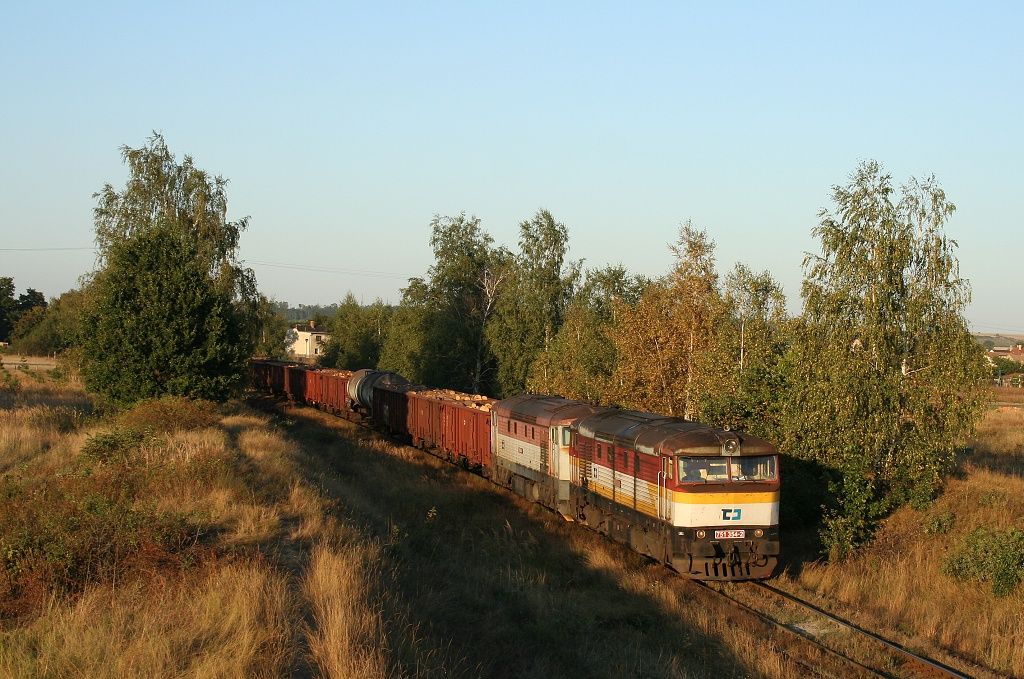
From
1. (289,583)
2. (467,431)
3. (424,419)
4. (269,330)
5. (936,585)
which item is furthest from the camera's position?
(269,330)

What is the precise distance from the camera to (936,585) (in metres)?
17.6

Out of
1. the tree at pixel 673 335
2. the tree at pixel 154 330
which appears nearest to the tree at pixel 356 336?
the tree at pixel 154 330

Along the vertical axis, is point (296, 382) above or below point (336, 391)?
above

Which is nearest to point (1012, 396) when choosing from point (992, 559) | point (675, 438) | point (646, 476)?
point (992, 559)

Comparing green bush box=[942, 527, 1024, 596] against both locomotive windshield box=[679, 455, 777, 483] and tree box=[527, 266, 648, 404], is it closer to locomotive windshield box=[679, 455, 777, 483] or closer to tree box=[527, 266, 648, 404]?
locomotive windshield box=[679, 455, 777, 483]

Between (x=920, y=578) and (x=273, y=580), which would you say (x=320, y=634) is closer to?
(x=273, y=580)

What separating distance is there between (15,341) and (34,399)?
54788 mm

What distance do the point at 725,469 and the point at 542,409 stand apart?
8305mm

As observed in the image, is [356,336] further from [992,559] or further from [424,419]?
[992,559]

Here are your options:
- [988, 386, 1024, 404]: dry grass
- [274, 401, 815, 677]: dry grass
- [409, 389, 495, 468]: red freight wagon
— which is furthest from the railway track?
[988, 386, 1024, 404]: dry grass

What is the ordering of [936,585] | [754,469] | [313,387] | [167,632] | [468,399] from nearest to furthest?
[167,632] < [754,469] < [936,585] < [468,399] < [313,387]

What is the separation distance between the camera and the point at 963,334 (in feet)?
67.7

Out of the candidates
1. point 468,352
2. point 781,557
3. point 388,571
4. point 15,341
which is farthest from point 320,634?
point 15,341

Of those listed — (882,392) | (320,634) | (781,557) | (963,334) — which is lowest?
(781,557)
